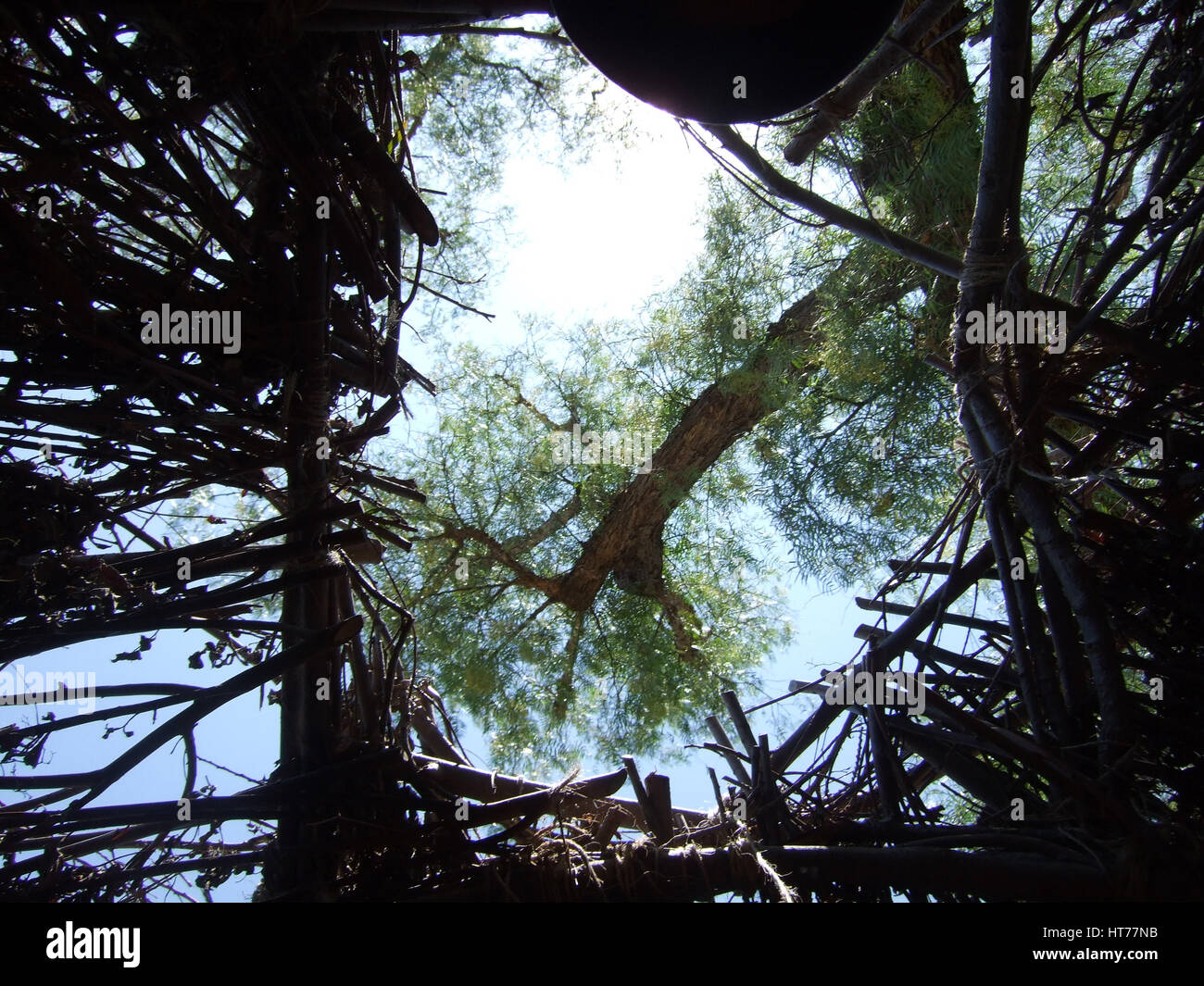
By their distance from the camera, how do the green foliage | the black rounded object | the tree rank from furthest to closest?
1. the green foliage
2. the tree
3. the black rounded object

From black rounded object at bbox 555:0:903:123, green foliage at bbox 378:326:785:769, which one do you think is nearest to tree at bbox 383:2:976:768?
green foliage at bbox 378:326:785:769

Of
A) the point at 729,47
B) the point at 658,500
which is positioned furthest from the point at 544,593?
the point at 729,47

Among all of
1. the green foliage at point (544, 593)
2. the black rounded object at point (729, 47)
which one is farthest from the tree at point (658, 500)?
the black rounded object at point (729, 47)

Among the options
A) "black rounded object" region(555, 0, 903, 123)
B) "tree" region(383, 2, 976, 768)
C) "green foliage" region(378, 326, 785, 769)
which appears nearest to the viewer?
"black rounded object" region(555, 0, 903, 123)

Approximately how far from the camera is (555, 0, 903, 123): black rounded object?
2.37 ft

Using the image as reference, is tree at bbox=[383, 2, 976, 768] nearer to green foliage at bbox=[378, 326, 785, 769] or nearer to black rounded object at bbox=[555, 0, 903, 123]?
green foliage at bbox=[378, 326, 785, 769]

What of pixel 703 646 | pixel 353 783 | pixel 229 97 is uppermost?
pixel 229 97

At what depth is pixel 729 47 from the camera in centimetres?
75

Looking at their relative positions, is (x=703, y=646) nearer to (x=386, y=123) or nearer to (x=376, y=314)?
(x=376, y=314)

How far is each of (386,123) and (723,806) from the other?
4.28 ft

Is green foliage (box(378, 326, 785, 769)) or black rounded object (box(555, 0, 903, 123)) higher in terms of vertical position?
black rounded object (box(555, 0, 903, 123))

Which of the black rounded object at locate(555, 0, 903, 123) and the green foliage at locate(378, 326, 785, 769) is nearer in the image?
the black rounded object at locate(555, 0, 903, 123)

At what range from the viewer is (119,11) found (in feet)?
3.15
